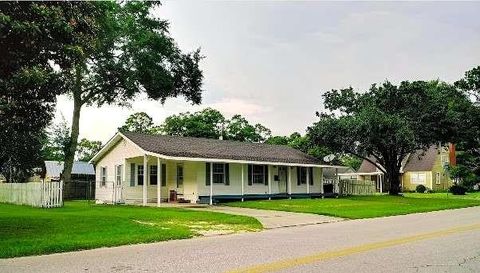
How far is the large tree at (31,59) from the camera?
12211 millimetres

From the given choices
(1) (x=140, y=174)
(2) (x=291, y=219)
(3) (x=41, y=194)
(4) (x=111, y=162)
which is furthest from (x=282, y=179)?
(3) (x=41, y=194)

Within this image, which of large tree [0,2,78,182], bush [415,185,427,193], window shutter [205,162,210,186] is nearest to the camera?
large tree [0,2,78,182]

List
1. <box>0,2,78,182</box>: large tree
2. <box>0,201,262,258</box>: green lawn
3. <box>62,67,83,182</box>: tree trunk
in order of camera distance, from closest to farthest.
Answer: <box>0,201,262,258</box>: green lawn < <box>0,2,78,182</box>: large tree < <box>62,67,83,182</box>: tree trunk

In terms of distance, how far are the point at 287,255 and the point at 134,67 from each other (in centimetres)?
2767

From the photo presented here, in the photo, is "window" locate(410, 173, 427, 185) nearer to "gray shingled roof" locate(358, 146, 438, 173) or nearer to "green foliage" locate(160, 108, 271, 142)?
"gray shingled roof" locate(358, 146, 438, 173)

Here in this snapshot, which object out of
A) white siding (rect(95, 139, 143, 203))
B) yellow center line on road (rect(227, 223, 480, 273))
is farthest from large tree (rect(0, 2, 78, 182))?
white siding (rect(95, 139, 143, 203))

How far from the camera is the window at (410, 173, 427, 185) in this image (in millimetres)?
62250

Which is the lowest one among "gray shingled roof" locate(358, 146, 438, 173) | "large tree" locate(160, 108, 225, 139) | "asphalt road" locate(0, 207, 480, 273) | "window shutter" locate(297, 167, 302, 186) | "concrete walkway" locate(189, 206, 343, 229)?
"concrete walkway" locate(189, 206, 343, 229)

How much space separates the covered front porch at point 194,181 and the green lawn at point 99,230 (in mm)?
9808

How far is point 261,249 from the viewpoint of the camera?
35.3ft

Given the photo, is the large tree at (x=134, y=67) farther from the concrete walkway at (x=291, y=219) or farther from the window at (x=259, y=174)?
the concrete walkway at (x=291, y=219)

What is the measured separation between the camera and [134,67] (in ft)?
115

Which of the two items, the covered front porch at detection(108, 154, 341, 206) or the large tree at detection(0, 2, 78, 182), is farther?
the covered front porch at detection(108, 154, 341, 206)

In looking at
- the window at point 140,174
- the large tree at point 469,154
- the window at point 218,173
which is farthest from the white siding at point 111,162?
the large tree at point 469,154
